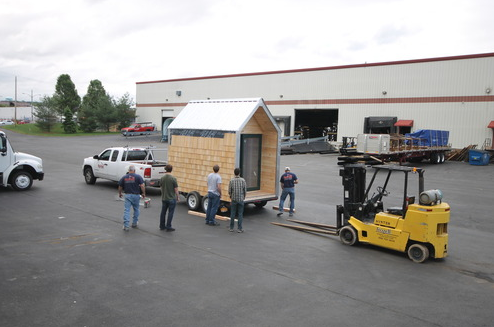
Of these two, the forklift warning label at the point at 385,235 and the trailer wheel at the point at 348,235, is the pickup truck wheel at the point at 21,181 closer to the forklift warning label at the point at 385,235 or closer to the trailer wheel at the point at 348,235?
the trailer wheel at the point at 348,235

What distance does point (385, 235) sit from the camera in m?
9.52

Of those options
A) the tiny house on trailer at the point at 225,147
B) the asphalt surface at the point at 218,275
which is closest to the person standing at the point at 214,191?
the asphalt surface at the point at 218,275

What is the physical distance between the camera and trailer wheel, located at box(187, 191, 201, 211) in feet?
44.5

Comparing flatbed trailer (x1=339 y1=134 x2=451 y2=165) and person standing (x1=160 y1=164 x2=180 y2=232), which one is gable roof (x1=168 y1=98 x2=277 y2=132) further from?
flatbed trailer (x1=339 y1=134 x2=451 y2=165)

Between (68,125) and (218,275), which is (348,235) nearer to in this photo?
(218,275)

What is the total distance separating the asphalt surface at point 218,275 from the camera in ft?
20.0

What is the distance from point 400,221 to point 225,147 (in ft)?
18.7

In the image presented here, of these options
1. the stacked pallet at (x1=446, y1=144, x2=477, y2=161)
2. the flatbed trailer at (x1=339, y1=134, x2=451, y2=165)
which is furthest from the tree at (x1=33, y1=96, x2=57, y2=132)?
the stacked pallet at (x1=446, y1=144, x2=477, y2=161)

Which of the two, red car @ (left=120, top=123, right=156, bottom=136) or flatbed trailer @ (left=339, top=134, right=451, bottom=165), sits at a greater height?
red car @ (left=120, top=123, right=156, bottom=136)

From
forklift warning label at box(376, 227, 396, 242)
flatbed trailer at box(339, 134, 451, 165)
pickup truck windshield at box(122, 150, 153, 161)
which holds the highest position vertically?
flatbed trailer at box(339, 134, 451, 165)

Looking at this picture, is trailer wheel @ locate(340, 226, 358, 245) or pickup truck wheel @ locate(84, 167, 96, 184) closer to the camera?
trailer wheel @ locate(340, 226, 358, 245)

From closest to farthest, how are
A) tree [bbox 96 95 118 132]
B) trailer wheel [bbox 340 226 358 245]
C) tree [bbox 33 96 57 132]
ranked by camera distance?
trailer wheel [bbox 340 226 358 245] → tree [bbox 33 96 57 132] → tree [bbox 96 95 118 132]

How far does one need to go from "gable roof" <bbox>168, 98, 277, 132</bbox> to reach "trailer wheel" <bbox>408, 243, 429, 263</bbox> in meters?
5.87

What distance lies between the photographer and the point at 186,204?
48.8 ft
